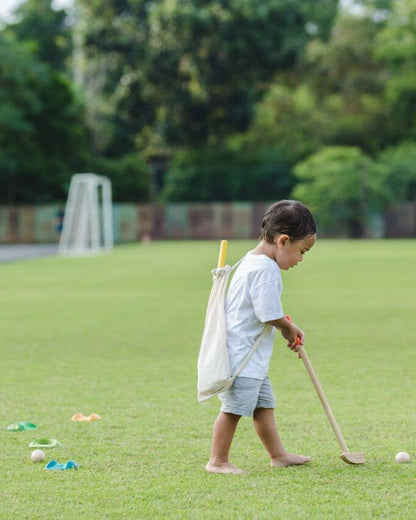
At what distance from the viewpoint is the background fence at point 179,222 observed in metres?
53.2

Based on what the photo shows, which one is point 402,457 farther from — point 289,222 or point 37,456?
point 37,456

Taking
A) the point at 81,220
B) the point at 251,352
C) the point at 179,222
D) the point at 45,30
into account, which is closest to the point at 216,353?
the point at 251,352

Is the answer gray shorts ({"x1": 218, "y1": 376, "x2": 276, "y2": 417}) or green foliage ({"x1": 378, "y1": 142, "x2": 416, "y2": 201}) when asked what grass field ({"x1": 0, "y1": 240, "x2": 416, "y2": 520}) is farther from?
green foliage ({"x1": 378, "y1": 142, "x2": 416, "y2": 201})

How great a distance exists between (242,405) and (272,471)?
36cm

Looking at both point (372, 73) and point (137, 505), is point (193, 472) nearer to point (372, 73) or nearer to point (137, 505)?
point (137, 505)

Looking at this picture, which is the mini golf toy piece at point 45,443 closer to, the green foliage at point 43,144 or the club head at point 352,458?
the club head at point 352,458

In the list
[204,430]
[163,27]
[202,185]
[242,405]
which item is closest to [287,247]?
[242,405]

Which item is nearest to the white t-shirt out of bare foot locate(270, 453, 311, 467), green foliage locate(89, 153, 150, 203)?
bare foot locate(270, 453, 311, 467)

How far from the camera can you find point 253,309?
5125 millimetres

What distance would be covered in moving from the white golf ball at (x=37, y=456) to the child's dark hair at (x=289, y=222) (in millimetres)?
1605

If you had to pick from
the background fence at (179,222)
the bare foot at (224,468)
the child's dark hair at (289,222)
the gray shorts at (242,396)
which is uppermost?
the child's dark hair at (289,222)

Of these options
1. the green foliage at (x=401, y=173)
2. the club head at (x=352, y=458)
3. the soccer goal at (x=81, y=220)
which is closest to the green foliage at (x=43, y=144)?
the soccer goal at (x=81, y=220)

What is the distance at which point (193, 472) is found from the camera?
5.03 m

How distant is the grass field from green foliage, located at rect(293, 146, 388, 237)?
122ft
